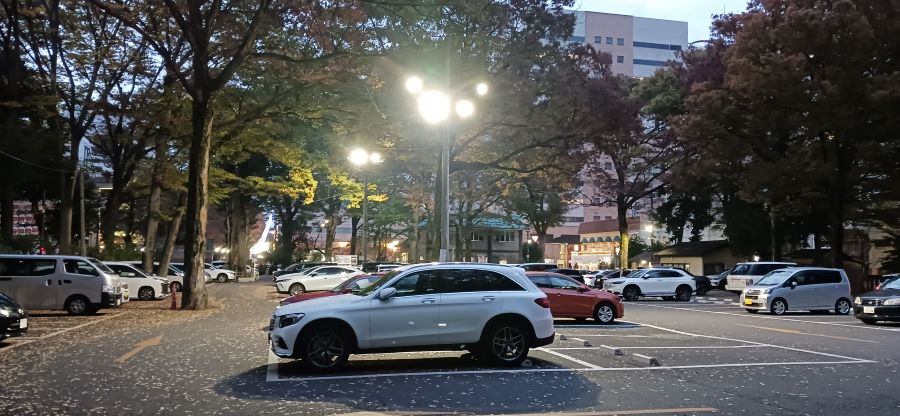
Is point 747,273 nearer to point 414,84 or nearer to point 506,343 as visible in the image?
point 414,84

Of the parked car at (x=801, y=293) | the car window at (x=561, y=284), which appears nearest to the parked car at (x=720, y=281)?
the parked car at (x=801, y=293)

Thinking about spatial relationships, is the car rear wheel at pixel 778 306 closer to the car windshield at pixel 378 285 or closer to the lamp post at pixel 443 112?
the lamp post at pixel 443 112

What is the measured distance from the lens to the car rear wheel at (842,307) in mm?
25062

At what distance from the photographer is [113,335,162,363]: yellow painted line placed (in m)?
11.8

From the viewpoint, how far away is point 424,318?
10547 millimetres

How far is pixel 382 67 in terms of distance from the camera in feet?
84.2

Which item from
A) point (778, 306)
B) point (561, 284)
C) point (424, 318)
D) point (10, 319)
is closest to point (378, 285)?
point (424, 318)

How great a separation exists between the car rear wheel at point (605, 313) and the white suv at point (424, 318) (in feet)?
28.4

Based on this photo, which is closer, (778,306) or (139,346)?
(139,346)

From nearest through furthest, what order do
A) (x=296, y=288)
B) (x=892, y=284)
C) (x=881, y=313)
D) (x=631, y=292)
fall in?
(x=881, y=313), (x=892, y=284), (x=296, y=288), (x=631, y=292)

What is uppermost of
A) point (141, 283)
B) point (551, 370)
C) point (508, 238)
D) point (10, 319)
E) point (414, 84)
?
point (414, 84)

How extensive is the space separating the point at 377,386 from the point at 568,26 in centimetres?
2345

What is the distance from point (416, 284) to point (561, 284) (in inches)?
373

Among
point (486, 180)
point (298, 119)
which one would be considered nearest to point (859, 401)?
point (298, 119)
